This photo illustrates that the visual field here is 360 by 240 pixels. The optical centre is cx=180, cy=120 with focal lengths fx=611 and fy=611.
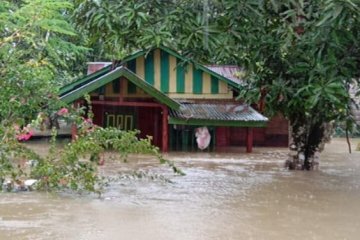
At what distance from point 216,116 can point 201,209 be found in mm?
10294

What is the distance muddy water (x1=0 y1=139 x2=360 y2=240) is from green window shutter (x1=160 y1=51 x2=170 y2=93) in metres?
7.52

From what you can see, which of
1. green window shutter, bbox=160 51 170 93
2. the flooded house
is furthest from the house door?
green window shutter, bbox=160 51 170 93

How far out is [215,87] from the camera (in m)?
20.8

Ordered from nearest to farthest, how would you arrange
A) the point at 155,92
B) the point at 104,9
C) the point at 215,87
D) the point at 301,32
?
the point at 104,9, the point at 301,32, the point at 155,92, the point at 215,87

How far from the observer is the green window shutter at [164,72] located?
2044 centimetres

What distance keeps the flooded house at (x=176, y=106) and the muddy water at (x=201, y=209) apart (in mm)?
5374

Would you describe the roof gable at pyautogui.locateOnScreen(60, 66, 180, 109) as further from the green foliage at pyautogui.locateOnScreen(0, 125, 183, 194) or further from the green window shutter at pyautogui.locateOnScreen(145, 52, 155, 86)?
the green foliage at pyautogui.locateOnScreen(0, 125, 183, 194)

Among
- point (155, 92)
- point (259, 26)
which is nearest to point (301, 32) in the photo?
point (259, 26)

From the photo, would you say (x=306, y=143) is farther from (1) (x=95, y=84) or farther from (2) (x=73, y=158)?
(1) (x=95, y=84)

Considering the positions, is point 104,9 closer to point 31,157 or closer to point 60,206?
point 31,157

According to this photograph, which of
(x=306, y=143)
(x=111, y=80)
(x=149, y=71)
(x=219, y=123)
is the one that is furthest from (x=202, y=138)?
(x=306, y=143)

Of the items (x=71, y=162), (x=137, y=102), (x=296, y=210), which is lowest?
(x=296, y=210)

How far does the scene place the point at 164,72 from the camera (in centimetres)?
2056

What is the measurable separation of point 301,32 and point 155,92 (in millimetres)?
8911
